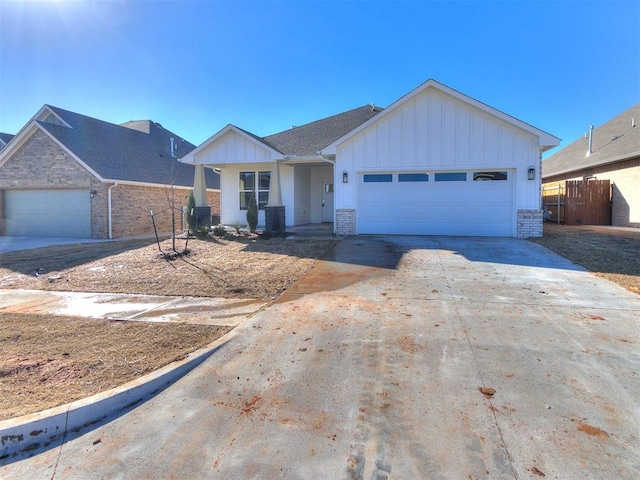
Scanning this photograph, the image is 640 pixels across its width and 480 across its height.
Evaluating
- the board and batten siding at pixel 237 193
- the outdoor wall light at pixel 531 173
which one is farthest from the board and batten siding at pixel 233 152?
the outdoor wall light at pixel 531 173

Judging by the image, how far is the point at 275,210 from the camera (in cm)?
1411

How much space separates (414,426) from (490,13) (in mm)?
13453

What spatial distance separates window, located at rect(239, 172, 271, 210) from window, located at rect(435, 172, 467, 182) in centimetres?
762

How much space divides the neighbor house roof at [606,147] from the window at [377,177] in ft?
37.1

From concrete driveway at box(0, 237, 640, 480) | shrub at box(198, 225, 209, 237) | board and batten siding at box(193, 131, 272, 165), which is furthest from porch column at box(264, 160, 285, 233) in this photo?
concrete driveway at box(0, 237, 640, 480)

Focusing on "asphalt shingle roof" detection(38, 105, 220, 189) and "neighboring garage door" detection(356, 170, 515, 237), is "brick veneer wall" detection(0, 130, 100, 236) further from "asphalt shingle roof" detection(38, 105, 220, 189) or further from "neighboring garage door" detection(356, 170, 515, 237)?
"neighboring garage door" detection(356, 170, 515, 237)

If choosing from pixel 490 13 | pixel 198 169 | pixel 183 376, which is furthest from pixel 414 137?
pixel 183 376

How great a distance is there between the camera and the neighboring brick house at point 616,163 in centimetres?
1645

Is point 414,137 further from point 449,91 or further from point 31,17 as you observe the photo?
point 31,17

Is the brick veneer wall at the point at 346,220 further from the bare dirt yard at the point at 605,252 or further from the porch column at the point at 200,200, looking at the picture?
the bare dirt yard at the point at 605,252

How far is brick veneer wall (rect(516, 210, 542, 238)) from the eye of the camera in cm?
1233

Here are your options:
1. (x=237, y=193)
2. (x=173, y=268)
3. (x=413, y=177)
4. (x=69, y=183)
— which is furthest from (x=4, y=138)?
(x=413, y=177)

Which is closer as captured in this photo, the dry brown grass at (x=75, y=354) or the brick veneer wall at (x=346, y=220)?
the dry brown grass at (x=75, y=354)

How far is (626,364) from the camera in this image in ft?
12.0
